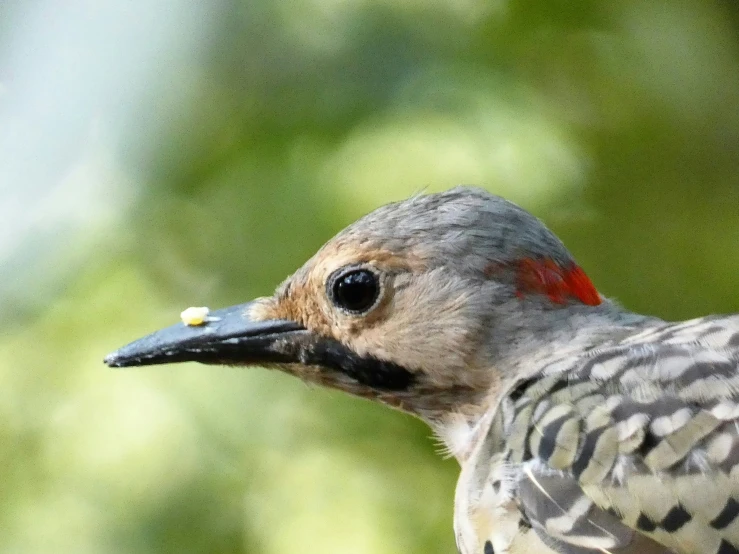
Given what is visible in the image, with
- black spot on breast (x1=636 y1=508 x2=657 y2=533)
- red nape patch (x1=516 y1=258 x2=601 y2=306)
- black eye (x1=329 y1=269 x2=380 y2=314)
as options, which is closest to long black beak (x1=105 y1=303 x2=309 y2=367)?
black eye (x1=329 y1=269 x2=380 y2=314)

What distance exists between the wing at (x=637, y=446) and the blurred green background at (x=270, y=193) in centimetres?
152

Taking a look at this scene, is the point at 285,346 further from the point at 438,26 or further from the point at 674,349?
the point at 438,26

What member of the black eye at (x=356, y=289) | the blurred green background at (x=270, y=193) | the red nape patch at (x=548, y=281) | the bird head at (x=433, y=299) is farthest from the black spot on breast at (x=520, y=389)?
the blurred green background at (x=270, y=193)

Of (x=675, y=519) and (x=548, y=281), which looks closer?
(x=675, y=519)

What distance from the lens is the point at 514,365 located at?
6.29ft

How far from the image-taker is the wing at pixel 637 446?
1.45m

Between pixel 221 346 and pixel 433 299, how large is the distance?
53 centimetres

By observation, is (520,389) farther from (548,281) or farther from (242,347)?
(242,347)

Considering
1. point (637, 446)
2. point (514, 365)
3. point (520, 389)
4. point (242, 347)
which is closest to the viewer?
point (637, 446)

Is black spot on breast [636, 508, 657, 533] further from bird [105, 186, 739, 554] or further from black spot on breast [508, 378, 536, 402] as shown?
black spot on breast [508, 378, 536, 402]

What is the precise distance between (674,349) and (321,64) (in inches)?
90.8

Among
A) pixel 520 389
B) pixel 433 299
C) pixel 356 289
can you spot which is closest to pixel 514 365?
pixel 520 389

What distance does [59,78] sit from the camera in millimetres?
3480

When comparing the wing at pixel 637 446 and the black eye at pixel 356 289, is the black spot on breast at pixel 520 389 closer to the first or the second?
the wing at pixel 637 446
